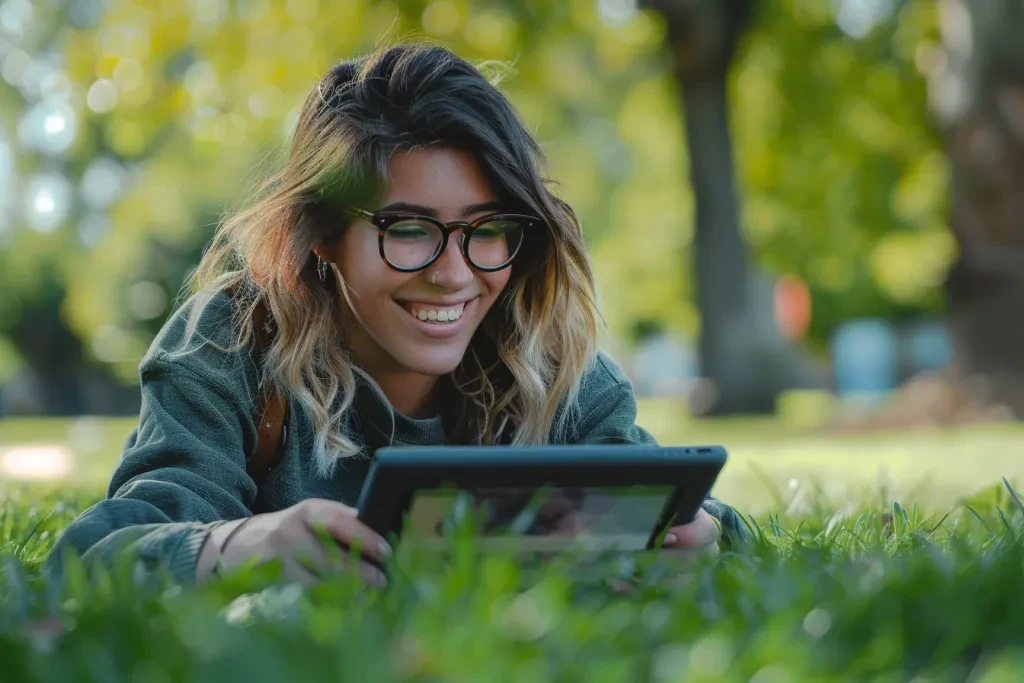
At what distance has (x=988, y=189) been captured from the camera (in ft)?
33.9

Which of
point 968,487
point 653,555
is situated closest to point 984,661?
point 653,555

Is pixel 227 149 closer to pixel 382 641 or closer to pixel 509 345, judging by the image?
pixel 509 345

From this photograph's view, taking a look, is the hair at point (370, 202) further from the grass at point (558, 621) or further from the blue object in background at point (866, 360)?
the blue object in background at point (866, 360)

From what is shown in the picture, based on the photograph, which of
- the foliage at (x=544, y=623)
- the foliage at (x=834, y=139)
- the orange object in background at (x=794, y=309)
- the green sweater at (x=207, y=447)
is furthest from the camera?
the orange object in background at (x=794, y=309)

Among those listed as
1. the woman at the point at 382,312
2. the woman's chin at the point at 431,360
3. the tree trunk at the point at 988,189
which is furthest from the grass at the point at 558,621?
the tree trunk at the point at 988,189

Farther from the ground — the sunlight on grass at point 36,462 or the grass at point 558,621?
the grass at point 558,621

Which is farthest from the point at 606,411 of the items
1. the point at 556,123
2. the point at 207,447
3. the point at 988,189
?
the point at 556,123

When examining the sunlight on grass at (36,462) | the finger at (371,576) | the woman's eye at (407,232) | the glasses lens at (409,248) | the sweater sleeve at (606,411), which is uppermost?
the woman's eye at (407,232)

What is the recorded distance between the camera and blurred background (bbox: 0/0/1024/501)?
412 inches

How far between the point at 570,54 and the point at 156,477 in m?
13.9

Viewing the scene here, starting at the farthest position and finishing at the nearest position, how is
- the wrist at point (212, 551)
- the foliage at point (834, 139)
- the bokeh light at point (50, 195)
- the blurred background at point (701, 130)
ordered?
the bokeh light at point (50, 195)
the foliage at point (834, 139)
the blurred background at point (701, 130)
the wrist at point (212, 551)

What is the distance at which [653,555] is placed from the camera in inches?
76.0

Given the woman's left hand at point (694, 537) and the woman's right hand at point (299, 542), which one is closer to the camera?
the woman's right hand at point (299, 542)

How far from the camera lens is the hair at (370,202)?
2.81m
